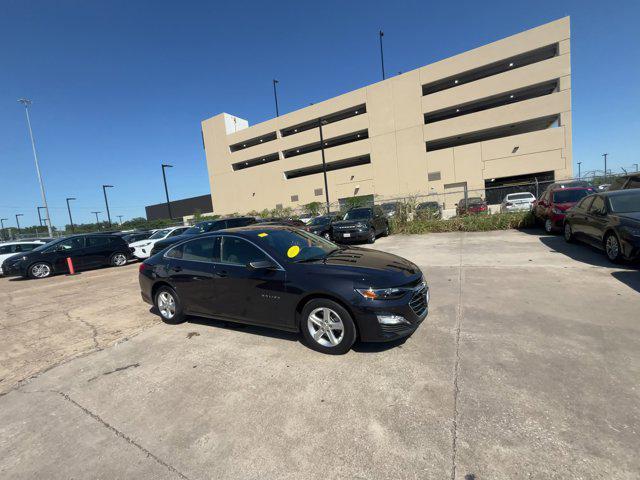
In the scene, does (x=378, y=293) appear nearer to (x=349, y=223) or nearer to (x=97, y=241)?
(x=349, y=223)

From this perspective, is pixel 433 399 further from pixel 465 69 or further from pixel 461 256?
pixel 465 69

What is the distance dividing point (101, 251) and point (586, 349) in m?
15.4

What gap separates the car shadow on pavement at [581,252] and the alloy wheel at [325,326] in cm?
647

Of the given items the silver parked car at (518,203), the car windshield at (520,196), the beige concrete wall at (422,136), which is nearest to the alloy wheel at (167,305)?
the silver parked car at (518,203)

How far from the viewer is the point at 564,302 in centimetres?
456

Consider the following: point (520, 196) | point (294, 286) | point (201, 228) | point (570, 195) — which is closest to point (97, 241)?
point (201, 228)

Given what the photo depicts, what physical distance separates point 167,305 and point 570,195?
12.7m

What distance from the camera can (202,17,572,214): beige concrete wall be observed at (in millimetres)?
25297

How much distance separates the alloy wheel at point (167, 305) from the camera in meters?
4.85

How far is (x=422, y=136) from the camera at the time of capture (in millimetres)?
30953

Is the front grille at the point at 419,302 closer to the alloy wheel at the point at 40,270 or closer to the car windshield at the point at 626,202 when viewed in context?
the car windshield at the point at 626,202

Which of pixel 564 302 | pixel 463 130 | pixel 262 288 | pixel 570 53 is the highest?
pixel 570 53

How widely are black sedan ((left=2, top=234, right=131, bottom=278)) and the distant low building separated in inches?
1488

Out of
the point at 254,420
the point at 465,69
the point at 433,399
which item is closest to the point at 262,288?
the point at 254,420
